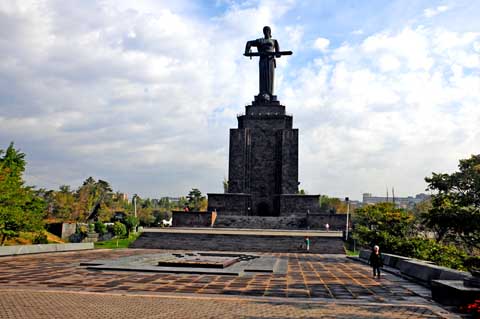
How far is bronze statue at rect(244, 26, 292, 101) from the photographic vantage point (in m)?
48.3

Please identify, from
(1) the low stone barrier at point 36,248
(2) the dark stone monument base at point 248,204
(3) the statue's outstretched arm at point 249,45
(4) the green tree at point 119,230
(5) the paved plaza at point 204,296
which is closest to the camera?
(5) the paved plaza at point 204,296

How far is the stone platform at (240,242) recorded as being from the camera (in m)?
28.7

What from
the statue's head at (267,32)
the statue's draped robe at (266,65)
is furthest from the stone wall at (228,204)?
the statue's head at (267,32)

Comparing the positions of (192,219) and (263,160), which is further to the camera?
(263,160)

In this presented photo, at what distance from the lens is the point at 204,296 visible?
32.0 feet

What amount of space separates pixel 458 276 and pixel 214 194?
35076 millimetres

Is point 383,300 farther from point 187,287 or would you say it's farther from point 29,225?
point 29,225

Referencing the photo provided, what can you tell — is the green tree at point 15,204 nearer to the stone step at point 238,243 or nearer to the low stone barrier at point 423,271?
the stone step at point 238,243

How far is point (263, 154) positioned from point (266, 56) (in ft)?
37.0

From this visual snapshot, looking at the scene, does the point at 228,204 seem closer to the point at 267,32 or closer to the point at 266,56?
the point at 266,56

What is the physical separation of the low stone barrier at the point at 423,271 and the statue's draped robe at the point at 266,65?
34.7m

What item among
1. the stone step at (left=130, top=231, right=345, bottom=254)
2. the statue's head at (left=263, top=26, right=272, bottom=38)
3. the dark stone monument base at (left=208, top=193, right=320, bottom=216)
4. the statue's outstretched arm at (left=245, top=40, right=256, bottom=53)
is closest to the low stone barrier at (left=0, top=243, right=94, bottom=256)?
the stone step at (left=130, top=231, right=345, bottom=254)

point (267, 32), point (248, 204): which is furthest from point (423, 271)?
point (267, 32)

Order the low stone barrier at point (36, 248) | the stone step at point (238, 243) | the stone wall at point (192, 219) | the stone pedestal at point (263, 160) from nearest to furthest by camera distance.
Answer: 1. the low stone barrier at point (36, 248)
2. the stone step at point (238, 243)
3. the stone wall at point (192, 219)
4. the stone pedestal at point (263, 160)
